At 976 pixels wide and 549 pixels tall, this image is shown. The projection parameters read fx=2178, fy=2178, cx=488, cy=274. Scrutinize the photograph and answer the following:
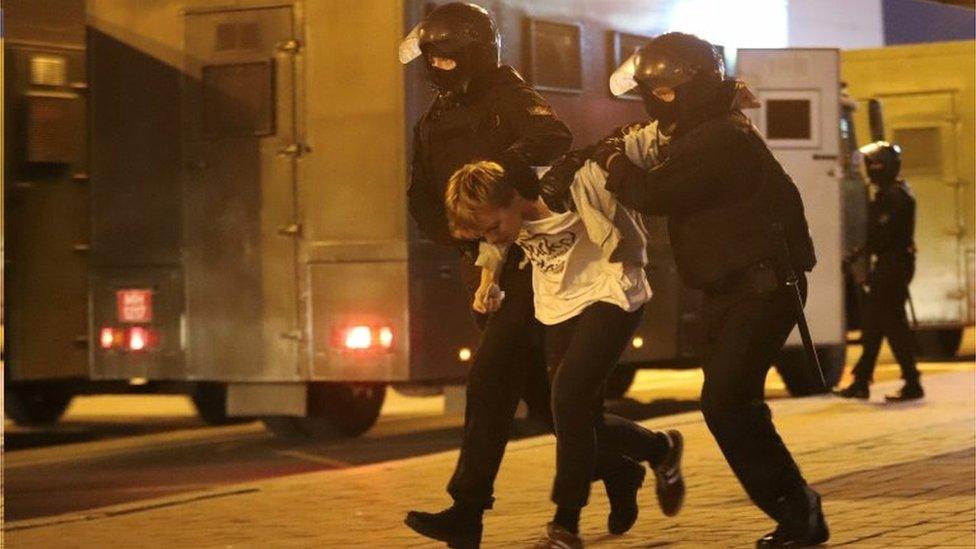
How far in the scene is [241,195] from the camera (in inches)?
480

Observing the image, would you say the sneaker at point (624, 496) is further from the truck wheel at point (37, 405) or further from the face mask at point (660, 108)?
the truck wheel at point (37, 405)

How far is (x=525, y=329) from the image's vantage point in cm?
715

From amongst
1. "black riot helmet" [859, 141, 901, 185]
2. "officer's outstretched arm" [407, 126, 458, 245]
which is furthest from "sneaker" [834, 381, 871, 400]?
"officer's outstretched arm" [407, 126, 458, 245]

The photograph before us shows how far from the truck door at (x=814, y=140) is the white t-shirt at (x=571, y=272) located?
799 cm

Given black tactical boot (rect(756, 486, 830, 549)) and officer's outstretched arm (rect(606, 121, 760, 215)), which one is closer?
officer's outstretched arm (rect(606, 121, 760, 215))

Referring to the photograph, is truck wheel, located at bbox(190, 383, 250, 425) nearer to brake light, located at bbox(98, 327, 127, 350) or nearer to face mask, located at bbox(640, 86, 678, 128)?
brake light, located at bbox(98, 327, 127, 350)

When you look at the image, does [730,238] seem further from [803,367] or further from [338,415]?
[803,367]

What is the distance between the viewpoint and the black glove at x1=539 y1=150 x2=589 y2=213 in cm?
679

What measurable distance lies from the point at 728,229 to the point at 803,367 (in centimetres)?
894

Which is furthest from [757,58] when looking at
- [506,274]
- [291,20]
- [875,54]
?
[506,274]

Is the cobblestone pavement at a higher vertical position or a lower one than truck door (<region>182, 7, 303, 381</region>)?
lower

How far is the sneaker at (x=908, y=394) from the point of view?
1350 cm

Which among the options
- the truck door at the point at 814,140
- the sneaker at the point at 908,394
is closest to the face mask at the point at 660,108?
the sneaker at the point at 908,394

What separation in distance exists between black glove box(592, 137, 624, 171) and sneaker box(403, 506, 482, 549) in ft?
3.98
